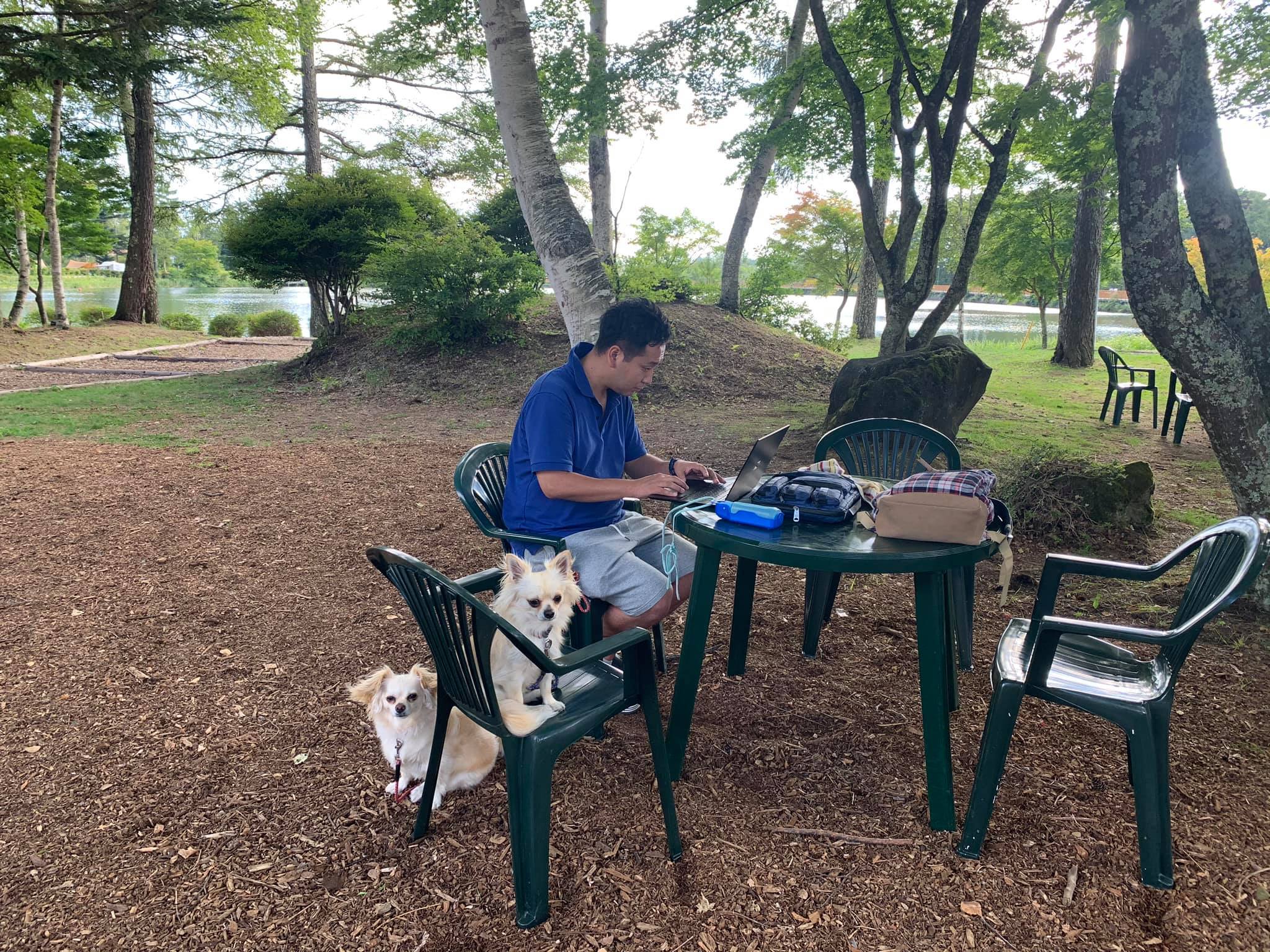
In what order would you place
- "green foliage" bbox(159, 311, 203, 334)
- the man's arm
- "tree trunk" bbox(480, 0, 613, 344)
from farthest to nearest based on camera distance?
"green foliage" bbox(159, 311, 203, 334), "tree trunk" bbox(480, 0, 613, 344), the man's arm

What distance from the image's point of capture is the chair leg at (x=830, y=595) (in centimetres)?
352

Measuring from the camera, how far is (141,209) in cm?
1886

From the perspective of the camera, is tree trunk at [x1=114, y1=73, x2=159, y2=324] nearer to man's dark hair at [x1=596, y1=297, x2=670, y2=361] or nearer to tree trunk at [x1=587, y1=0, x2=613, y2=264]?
tree trunk at [x1=587, y1=0, x2=613, y2=264]

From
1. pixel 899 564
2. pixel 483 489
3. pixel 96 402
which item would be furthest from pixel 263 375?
pixel 899 564

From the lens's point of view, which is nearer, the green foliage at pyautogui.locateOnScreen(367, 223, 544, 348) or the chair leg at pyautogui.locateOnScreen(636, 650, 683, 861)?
the chair leg at pyautogui.locateOnScreen(636, 650, 683, 861)

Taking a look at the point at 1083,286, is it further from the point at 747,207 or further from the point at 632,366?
the point at 632,366

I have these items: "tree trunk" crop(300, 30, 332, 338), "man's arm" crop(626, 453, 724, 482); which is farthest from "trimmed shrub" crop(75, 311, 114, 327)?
"man's arm" crop(626, 453, 724, 482)

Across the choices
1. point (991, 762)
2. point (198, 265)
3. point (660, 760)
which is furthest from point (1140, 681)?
point (198, 265)

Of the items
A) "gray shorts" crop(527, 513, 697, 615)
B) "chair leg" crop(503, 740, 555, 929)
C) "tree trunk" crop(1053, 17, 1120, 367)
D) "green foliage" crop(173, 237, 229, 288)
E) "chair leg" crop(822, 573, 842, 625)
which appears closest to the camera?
"chair leg" crop(503, 740, 555, 929)

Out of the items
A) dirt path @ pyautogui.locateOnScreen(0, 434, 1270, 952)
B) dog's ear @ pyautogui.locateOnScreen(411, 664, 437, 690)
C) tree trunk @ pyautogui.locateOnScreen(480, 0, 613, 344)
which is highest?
tree trunk @ pyautogui.locateOnScreen(480, 0, 613, 344)

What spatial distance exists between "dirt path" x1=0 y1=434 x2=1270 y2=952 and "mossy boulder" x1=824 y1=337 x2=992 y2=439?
123 inches

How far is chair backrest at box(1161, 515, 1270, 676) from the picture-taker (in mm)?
1877

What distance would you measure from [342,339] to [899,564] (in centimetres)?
1342

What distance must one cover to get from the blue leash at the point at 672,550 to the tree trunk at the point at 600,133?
6.72 m
